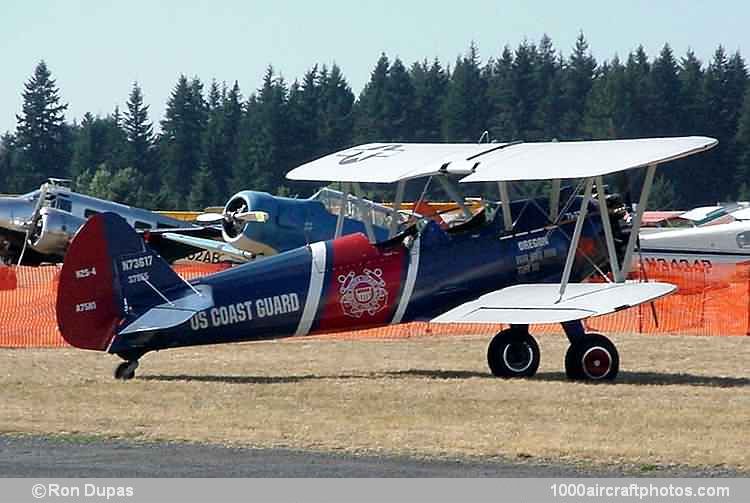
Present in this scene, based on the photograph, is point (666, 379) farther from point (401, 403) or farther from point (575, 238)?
point (401, 403)

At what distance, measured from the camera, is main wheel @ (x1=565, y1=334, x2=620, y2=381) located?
14117 mm

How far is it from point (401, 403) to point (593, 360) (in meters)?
2.51

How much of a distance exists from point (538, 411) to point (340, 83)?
3137 inches

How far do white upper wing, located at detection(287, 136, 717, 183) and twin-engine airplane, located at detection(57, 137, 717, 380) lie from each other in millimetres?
30

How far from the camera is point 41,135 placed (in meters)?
89.9

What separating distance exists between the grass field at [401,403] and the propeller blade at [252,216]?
7167 millimetres

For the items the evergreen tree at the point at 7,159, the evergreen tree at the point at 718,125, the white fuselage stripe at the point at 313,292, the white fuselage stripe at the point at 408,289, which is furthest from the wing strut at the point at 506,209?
the evergreen tree at the point at 7,159

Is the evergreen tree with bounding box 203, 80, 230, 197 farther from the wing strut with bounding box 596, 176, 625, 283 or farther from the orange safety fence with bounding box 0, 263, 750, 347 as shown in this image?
the wing strut with bounding box 596, 176, 625, 283

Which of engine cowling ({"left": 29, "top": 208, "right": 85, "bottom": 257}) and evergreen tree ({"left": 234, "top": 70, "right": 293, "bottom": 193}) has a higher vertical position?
evergreen tree ({"left": 234, "top": 70, "right": 293, "bottom": 193})

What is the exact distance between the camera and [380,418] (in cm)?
1163

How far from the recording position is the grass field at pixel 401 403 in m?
10.4

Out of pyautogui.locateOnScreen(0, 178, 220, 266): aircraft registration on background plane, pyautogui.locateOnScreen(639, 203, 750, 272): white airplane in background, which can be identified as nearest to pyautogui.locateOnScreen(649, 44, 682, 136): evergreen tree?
pyautogui.locateOnScreen(639, 203, 750, 272): white airplane in background
